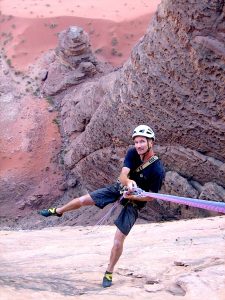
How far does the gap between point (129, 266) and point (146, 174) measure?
5.03ft

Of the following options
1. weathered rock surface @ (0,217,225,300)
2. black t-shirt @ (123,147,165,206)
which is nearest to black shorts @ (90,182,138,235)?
black t-shirt @ (123,147,165,206)

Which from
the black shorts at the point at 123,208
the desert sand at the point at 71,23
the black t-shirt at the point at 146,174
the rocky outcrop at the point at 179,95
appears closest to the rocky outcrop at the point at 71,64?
the desert sand at the point at 71,23

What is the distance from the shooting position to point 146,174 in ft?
15.8

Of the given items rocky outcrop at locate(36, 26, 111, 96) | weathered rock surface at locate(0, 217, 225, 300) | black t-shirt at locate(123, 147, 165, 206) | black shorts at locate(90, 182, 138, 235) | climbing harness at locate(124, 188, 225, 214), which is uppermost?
climbing harness at locate(124, 188, 225, 214)

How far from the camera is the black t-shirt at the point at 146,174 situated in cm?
480

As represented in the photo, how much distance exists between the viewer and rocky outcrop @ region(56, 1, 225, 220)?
979 cm

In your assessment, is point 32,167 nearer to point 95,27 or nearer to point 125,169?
point 95,27

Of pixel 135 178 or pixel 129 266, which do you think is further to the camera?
pixel 129 266

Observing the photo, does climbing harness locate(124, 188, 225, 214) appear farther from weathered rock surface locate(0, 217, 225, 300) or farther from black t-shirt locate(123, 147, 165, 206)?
weathered rock surface locate(0, 217, 225, 300)

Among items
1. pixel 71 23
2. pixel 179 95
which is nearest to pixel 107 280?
pixel 179 95

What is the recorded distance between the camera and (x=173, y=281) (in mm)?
4855

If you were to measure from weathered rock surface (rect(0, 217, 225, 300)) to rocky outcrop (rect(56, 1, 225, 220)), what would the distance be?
240 centimetres

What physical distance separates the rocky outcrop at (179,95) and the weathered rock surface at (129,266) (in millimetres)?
2403

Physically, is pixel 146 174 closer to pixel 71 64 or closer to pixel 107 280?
pixel 107 280
